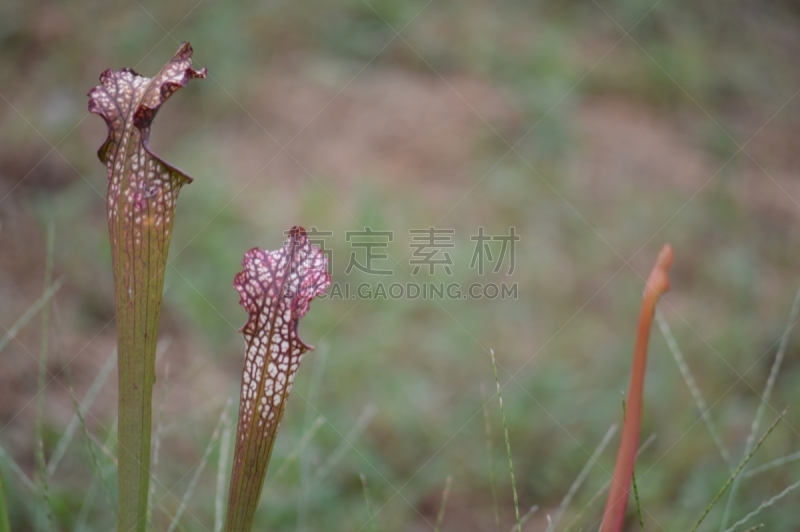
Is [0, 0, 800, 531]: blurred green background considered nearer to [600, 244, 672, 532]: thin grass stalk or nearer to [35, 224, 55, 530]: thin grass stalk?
[35, 224, 55, 530]: thin grass stalk

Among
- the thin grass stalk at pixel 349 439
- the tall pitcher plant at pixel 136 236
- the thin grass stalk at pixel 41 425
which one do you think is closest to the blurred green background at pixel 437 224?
the thin grass stalk at pixel 349 439

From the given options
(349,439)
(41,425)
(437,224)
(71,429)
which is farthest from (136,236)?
(437,224)

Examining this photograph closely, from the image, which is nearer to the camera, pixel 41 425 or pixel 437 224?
pixel 41 425

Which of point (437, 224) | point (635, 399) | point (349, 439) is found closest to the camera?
point (635, 399)

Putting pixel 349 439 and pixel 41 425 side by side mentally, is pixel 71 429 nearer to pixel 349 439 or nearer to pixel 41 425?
pixel 41 425

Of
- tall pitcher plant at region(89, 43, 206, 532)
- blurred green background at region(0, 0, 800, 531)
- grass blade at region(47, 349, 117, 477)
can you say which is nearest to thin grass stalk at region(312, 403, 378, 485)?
blurred green background at region(0, 0, 800, 531)

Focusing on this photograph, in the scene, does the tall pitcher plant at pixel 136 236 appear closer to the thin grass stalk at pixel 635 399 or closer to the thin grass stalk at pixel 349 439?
the thin grass stalk at pixel 635 399

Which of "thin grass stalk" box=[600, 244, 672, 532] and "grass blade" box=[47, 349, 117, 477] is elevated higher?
"thin grass stalk" box=[600, 244, 672, 532]
